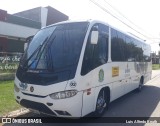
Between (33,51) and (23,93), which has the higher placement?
(33,51)

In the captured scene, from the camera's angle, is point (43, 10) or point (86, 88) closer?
point (86, 88)

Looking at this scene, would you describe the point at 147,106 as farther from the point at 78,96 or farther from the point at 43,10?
the point at 43,10

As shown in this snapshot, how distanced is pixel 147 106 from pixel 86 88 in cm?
411

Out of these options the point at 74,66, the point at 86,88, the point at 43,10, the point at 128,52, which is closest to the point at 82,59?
the point at 74,66

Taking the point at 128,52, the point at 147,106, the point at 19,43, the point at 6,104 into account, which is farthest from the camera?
the point at 19,43

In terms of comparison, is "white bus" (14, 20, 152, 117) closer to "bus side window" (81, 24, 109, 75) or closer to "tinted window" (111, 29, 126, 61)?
"bus side window" (81, 24, 109, 75)

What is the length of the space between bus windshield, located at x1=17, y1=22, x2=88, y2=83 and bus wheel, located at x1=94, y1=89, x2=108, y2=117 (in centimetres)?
176

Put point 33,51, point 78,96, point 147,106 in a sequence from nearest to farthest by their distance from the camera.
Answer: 1. point 78,96
2. point 33,51
3. point 147,106

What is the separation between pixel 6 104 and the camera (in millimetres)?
8477

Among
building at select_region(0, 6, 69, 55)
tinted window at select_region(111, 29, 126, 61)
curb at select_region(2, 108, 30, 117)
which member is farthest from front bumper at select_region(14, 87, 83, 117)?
building at select_region(0, 6, 69, 55)

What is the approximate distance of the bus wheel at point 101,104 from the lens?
756cm

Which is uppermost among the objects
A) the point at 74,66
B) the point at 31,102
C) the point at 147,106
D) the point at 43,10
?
the point at 43,10

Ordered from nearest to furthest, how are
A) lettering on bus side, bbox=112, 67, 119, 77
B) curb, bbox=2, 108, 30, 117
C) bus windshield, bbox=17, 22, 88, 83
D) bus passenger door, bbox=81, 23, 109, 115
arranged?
bus windshield, bbox=17, 22, 88, 83 → bus passenger door, bbox=81, 23, 109, 115 → curb, bbox=2, 108, 30, 117 → lettering on bus side, bbox=112, 67, 119, 77

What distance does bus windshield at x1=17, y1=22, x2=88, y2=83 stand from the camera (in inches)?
256
